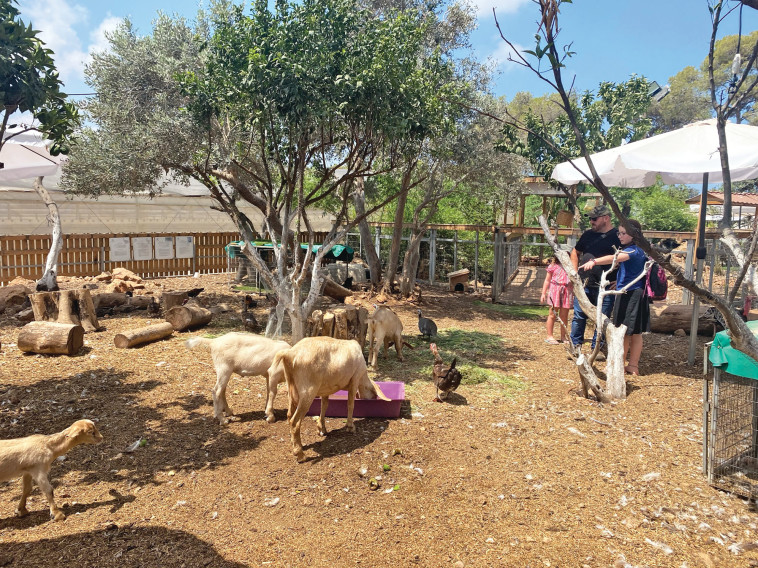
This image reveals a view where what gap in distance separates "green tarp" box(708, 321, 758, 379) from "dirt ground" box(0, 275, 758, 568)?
3.55 feet

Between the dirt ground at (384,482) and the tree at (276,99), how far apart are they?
Result: 284cm

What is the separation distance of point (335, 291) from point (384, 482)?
9.82 meters

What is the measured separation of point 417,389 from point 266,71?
186 inches

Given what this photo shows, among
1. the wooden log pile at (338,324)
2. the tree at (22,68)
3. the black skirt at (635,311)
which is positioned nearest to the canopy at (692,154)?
the black skirt at (635,311)

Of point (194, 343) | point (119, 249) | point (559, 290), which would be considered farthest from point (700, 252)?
point (119, 249)

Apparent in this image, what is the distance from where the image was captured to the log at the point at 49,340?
8.18 m

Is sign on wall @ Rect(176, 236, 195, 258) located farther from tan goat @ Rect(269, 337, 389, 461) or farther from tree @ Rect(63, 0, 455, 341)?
tan goat @ Rect(269, 337, 389, 461)

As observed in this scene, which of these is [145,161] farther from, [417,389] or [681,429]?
[681,429]

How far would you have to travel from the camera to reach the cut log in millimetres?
14031

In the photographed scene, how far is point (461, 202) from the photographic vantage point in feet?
70.6

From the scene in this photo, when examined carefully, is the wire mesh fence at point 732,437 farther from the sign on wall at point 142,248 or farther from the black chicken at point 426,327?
the sign on wall at point 142,248

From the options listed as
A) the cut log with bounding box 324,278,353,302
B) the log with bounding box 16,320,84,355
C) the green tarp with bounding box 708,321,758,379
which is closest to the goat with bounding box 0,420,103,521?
the log with bounding box 16,320,84,355

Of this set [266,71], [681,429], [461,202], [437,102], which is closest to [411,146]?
[437,102]

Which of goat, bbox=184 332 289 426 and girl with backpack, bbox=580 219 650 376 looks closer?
goat, bbox=184 332 289 426
